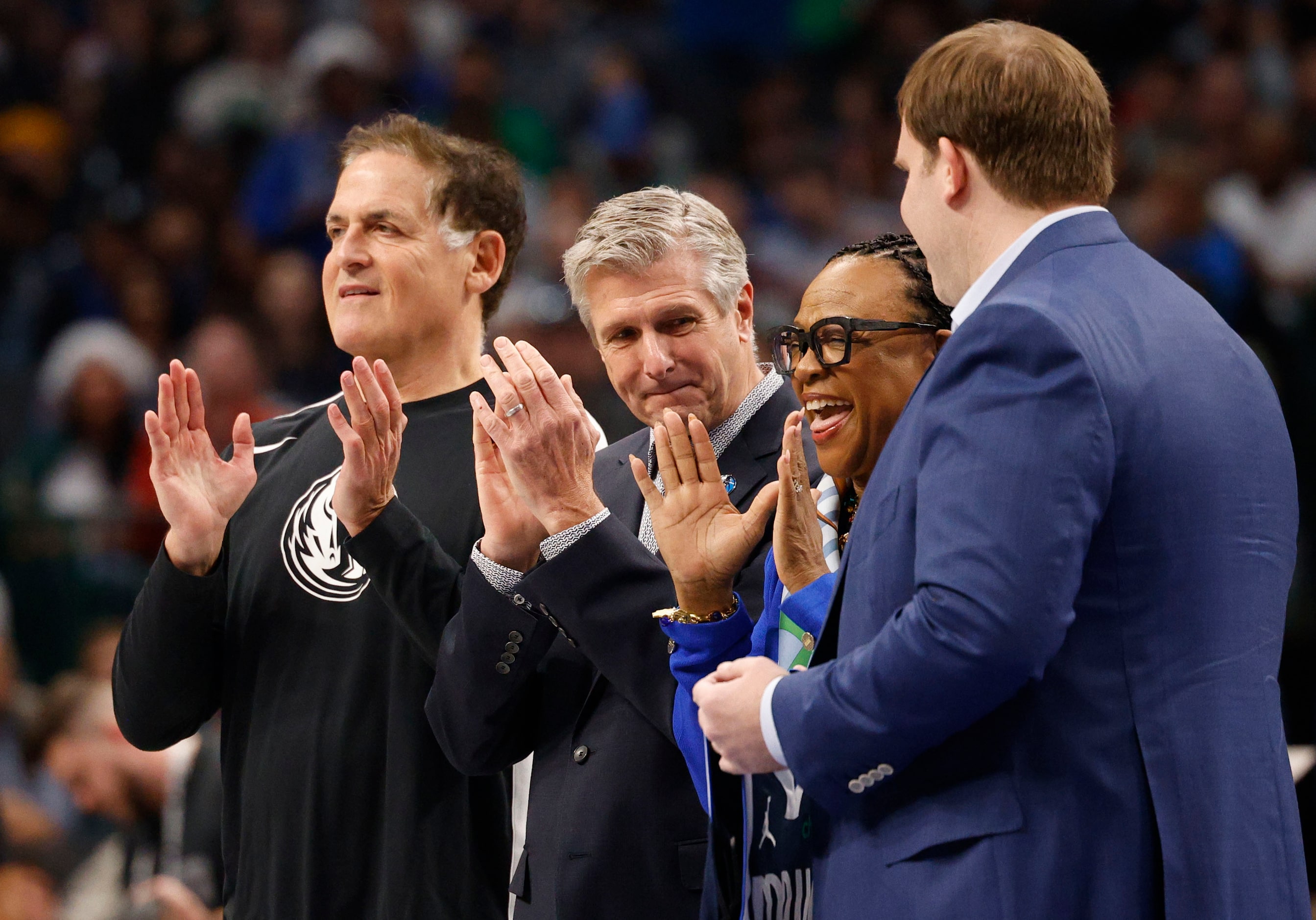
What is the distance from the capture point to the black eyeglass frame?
2.06m

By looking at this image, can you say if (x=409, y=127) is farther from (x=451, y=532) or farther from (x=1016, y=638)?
(x=1016, y=638)

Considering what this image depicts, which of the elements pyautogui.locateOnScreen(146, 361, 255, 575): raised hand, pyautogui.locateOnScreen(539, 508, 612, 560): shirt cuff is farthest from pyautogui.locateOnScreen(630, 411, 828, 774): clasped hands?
pyautogui.locateOnScreen(146, 361, 255, 575): raised hand

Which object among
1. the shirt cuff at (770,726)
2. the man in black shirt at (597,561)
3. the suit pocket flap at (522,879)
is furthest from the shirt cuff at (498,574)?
the shirt cuff at (770,726)

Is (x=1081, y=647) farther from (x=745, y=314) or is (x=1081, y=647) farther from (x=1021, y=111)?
(x=745, y=314)

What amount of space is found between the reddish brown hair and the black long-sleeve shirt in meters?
1.13

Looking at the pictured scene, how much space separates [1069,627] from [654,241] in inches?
42.3

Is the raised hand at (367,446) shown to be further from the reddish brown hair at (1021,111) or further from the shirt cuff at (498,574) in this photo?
the reddish brown hair at (1021,111)

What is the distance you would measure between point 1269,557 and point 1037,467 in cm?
30

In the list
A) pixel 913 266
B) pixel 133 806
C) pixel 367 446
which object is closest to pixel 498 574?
pixel 367 446

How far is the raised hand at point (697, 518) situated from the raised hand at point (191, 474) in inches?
34.0

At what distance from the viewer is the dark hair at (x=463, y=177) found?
2895 millimetres

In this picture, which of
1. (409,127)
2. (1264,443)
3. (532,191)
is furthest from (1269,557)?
(532,191)

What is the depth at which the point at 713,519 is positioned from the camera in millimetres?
2090

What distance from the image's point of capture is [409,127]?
293 centimetres
